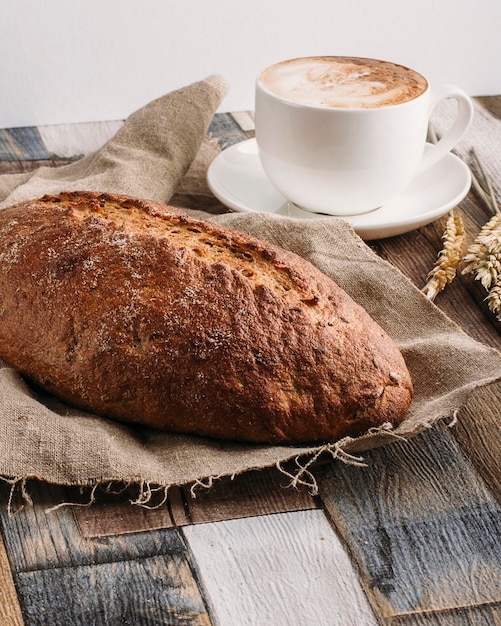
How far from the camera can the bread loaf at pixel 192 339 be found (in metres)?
1.27

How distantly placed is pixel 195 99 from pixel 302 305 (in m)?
1.10

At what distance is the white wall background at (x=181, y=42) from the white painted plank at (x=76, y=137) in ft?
0.37

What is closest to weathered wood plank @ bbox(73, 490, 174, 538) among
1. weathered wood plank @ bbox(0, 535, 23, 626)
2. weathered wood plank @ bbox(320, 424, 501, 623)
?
weathered wood plank @ bbox(0, 535, 23, 626)

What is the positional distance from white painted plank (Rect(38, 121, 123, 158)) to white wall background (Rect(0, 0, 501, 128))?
0.37ft

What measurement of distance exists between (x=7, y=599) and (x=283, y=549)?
0.35 m

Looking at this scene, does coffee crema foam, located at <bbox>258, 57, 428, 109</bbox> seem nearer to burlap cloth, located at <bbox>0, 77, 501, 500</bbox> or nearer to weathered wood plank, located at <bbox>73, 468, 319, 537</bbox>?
burlap cloth, located at <bbox>0, 77, 501, 500</bbox>

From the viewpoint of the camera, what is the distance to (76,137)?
2.71 m

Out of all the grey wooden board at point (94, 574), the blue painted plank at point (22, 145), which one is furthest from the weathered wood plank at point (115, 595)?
the blue painted plank at point (22, 145)

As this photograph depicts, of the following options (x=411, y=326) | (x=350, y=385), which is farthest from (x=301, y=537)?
(x=411, y=326)

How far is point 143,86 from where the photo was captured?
9.68 ft

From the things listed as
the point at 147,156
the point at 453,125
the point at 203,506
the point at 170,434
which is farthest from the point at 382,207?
the point at 203,506

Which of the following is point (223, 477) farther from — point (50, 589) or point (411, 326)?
point (411, 326)

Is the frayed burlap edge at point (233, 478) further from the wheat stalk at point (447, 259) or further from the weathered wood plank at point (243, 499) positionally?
the wheat stalk at point (447, 259)

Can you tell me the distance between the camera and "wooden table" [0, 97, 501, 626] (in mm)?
1041
